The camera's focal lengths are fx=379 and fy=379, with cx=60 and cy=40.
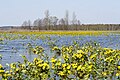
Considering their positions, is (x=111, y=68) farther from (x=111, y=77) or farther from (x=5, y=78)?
(x=5, y=78)

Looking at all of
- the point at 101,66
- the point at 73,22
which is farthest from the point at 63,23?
the point at 101,66

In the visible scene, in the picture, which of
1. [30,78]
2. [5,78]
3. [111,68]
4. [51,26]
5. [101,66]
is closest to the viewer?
[5,78]

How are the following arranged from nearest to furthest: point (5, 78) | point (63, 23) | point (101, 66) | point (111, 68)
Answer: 1. point (5, 78)
2. point (111, 68)
3. point (101, 66)
4. point (63, 23)

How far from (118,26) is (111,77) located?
376 feet

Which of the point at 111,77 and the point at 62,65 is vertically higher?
the point at 62,65

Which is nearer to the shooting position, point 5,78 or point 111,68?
point 5,78

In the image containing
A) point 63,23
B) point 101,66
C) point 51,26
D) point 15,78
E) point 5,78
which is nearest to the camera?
point 5,78

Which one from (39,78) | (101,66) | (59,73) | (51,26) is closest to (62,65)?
(59,73)

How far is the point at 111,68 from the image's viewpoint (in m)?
9.59

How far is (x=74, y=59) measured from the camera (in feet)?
29.2

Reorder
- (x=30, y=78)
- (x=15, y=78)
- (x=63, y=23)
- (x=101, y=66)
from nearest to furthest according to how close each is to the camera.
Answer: (x=15, y=78)
(x=30, y=78)
(x=101, y=66)
(x=63, y=23)

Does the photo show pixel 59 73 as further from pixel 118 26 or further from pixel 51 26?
pixel 118 26

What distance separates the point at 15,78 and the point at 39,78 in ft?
1.67

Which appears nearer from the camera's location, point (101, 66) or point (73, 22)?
point (101, 66)
